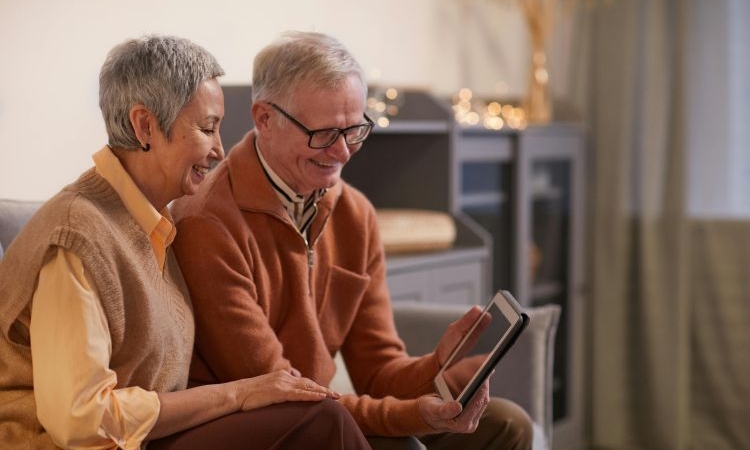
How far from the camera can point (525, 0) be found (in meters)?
3.58

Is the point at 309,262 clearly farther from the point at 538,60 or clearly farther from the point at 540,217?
the point at 538,60

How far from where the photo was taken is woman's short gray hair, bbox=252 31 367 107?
5.28 feet

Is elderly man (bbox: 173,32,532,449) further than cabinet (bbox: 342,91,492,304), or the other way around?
cabinet (bbox: 342,91,492,304)

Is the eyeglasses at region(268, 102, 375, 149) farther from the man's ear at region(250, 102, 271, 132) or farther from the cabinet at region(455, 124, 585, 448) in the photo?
the cabinet at region(455, 124, 585, 448)

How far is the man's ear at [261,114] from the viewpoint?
1.65 m

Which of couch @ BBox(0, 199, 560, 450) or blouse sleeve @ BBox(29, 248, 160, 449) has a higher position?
blouse sleeve @ BBox(29, 248, 160, 449)

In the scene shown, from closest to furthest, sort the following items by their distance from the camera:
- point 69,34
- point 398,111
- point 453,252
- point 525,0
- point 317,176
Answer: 1. point 317,176
2. point 69,34
3. point 453,252
4. point 398,111
5. point 525,0

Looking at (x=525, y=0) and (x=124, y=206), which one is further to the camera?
(x=525, y=0)

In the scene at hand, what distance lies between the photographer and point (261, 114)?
1.66 metres

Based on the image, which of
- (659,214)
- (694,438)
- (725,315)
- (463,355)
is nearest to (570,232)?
(659,214)

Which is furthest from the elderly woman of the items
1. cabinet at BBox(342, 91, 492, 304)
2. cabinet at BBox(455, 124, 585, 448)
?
cabinet at BBox(455, 124, 585, 448)

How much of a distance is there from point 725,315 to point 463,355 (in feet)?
7.14

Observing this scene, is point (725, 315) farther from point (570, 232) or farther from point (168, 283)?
point (168, 283)

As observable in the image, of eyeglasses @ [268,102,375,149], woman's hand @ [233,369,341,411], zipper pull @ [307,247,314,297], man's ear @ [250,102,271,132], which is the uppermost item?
man's ear @ [250,102,271,132]
